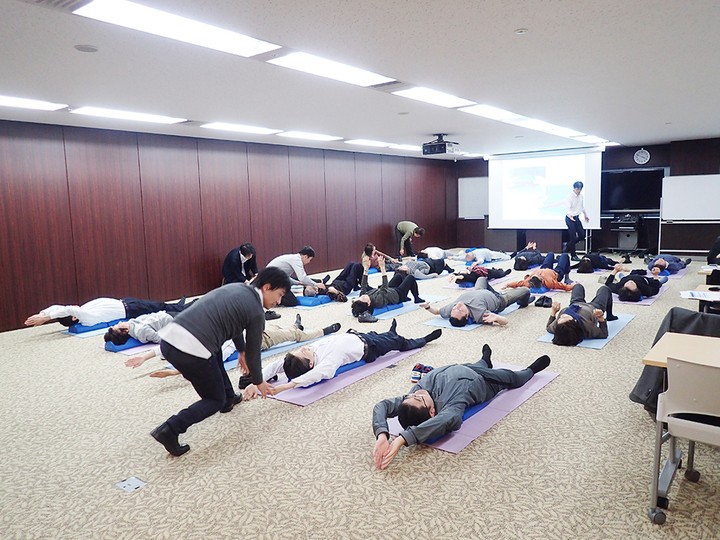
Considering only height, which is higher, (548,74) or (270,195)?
(548,74)

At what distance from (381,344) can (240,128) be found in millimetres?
4324

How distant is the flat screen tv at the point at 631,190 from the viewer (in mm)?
11036

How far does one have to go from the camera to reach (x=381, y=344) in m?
4.18

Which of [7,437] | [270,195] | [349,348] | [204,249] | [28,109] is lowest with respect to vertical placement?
[7,437]

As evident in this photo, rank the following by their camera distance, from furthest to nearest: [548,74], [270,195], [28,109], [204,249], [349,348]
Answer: [270,195]
[204,249]
[28,109]
[548,74]
[349,348]

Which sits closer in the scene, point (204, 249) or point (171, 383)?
point (171, 383)

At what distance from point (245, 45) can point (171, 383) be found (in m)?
2.62

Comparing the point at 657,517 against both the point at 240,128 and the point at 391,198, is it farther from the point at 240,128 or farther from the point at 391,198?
the point at 391,198

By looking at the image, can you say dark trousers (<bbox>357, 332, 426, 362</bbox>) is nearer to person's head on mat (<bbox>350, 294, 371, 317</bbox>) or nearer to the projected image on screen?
person's head on mat (<bbox>350, 294, 371, 317</bbox>)

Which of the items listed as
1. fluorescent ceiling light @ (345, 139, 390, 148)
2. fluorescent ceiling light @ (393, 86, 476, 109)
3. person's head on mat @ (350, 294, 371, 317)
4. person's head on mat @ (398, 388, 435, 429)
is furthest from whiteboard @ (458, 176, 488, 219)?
person's head on mat @ (398, 388, 435, 429)

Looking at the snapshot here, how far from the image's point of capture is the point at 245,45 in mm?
3484

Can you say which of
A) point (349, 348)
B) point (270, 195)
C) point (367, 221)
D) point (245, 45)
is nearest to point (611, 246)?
point (367, 221)

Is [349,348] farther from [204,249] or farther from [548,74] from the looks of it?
[204,249]

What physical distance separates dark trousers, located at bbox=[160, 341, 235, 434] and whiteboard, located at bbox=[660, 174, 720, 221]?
10610 mm
